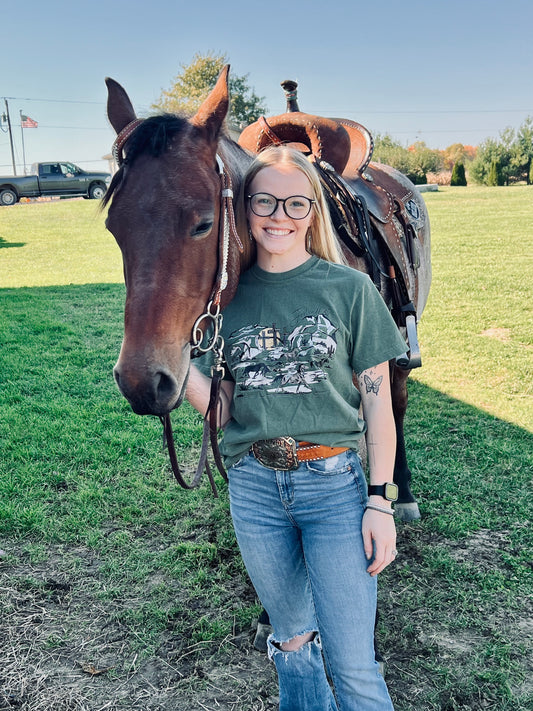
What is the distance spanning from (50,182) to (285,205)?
24566 mm

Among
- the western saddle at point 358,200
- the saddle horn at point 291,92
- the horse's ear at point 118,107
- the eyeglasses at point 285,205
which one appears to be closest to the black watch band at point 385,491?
the eyeglasses at point 285,205

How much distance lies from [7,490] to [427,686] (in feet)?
9.28

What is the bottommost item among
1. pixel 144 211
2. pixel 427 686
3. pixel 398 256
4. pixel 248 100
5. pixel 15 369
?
pixel 427 686

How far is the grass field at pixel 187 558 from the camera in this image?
2.26 meters

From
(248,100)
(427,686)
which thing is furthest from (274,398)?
(248,100)

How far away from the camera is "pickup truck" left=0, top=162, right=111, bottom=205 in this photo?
23359mm

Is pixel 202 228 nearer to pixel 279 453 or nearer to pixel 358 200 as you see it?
pixel 279 453

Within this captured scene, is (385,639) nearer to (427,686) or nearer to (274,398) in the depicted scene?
(427,686)

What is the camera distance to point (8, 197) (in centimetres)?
2400

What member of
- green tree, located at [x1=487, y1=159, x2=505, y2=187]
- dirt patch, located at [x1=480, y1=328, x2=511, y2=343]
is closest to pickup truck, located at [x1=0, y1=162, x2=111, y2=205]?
dirt patch, located at [x1=480, y1=328, x2=511, y2=343]

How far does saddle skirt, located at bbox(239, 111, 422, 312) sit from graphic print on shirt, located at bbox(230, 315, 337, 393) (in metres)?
1.00

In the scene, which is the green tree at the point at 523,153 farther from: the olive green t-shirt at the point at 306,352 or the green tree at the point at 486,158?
the olive green t-shirt at the point at 306,352

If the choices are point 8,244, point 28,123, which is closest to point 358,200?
point 8,244

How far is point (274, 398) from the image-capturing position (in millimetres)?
1570
